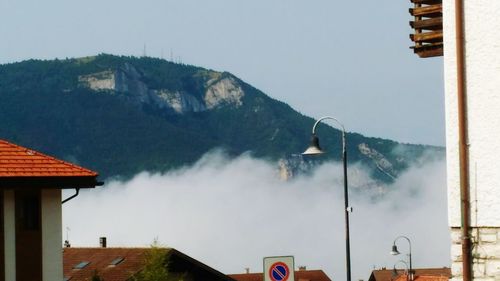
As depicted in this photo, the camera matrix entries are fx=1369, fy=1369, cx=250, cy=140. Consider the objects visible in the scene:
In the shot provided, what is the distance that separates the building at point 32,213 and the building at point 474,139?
68.6 ft

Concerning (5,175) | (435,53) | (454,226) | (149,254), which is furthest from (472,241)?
(149,254)

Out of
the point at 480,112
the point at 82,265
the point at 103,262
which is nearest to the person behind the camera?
the point at 480,112

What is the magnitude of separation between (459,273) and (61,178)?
72.9ft

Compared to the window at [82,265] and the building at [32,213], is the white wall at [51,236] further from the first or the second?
the window at [82,265]

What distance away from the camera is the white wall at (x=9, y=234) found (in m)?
35.8

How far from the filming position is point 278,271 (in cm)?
1970

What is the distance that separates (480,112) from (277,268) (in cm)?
460

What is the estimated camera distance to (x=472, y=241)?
1634 cm

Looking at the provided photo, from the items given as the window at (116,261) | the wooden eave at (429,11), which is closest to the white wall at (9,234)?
the wooden eave at (429,11)

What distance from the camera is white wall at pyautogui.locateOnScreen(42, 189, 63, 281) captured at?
37.0 metres

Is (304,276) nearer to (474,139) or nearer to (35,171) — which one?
(35,171)

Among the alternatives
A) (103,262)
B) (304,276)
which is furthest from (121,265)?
(304,276)

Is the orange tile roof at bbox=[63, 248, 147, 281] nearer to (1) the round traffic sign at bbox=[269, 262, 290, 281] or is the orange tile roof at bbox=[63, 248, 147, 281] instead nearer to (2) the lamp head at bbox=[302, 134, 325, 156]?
(2) the lamp head at bbox=[302, 134, 325, 156]

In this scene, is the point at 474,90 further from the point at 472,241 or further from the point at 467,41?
the point at 472,241
